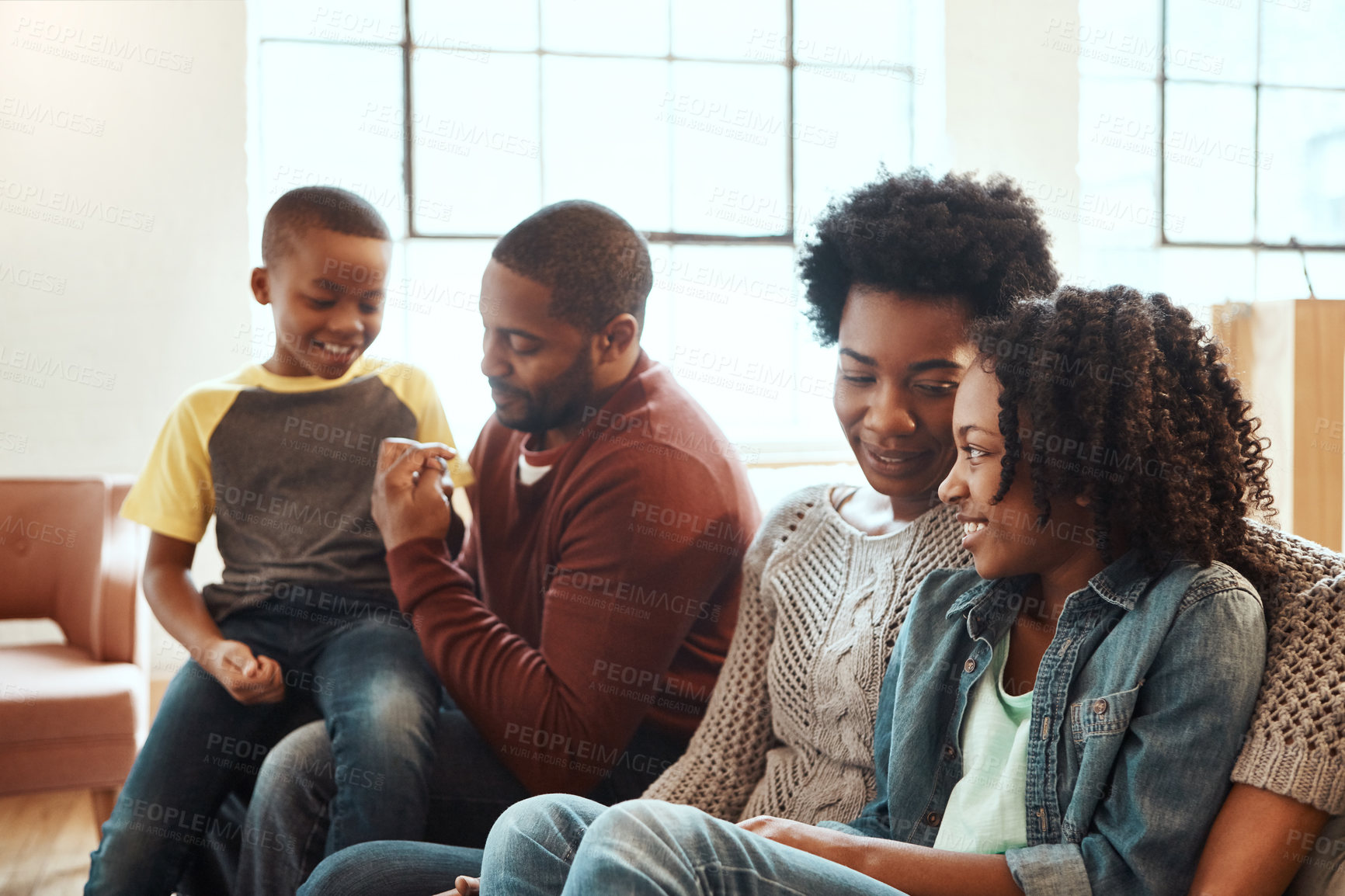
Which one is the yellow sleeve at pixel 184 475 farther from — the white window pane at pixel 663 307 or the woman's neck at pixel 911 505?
the white window pane at pixel 663 307

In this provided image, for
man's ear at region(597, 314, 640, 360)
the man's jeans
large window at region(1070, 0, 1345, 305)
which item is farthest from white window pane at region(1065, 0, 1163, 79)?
the man's jeans

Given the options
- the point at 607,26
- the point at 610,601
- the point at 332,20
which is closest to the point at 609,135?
the point at 607,26

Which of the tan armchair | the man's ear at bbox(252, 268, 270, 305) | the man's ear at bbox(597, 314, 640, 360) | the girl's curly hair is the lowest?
the tan armchair

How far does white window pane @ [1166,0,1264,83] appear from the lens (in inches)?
138

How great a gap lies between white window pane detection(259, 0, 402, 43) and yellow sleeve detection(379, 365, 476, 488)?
189 centimetres

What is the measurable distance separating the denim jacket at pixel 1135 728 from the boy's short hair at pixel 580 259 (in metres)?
0.73

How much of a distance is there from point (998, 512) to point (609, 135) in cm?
251

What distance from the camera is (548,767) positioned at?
4.49 feet

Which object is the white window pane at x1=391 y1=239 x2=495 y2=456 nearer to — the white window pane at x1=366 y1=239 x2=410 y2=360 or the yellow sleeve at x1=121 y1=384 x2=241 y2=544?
the white window pane at x1=366 y1=239 x2=410 y2=360

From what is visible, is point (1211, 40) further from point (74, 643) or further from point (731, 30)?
point (74, 643)

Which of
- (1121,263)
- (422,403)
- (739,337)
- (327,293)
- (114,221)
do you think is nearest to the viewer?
(327,293)

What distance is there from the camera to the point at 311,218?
1.46 meters

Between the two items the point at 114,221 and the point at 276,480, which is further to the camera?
the point at 114,221

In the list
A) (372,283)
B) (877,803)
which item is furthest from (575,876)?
(372,283)
